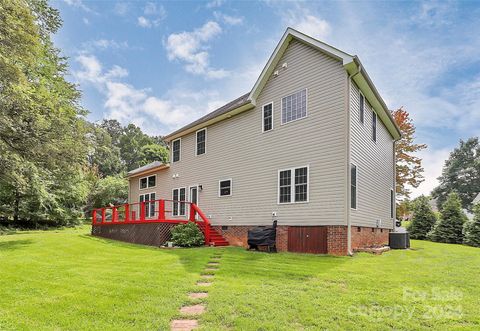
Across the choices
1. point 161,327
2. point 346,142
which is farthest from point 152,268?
point 346,142


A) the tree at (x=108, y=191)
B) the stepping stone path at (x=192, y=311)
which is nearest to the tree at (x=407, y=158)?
the stepping stone path at (x=192, y=311)

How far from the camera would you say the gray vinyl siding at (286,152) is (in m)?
10.4

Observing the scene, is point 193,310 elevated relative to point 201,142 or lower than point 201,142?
lower

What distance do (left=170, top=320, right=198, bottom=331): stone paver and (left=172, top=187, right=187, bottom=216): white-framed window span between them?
1262 cm

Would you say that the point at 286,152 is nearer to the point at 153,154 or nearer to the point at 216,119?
the point at 216,119

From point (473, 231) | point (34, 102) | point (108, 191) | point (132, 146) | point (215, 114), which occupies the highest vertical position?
point (132, 146)

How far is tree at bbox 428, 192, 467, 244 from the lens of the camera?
18.9 metres

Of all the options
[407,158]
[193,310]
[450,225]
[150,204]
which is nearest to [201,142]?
[150,204]

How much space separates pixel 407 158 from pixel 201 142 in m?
17.8

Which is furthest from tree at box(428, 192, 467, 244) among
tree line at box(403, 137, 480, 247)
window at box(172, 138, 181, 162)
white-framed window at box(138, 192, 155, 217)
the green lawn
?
white-framed window at box(138, 192, 155, 217)

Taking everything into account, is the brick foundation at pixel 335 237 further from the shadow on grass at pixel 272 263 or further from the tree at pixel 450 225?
the tree at pixel 450 225

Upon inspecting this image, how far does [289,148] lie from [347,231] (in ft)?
12.1

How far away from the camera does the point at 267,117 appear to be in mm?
12953

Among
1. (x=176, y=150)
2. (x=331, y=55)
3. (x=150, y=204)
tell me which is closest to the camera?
(x=331, y=55)
